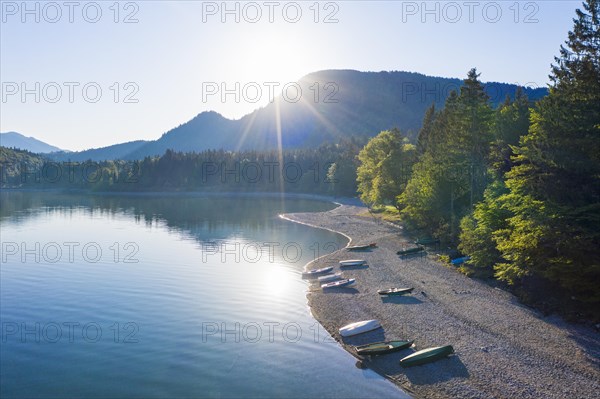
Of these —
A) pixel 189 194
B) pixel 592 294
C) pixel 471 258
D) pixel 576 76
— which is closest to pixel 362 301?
pixel 471 258

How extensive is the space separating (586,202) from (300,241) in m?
45.8

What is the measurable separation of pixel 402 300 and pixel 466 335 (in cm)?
818


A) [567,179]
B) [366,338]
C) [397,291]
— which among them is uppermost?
[567,179]

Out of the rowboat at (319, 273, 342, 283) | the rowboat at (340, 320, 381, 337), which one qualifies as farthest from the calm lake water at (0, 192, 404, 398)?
the rowboat at (319, 273, 342, 283)

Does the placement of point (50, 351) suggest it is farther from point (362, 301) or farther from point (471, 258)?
point (471, 258)

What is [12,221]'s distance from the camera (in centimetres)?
9725

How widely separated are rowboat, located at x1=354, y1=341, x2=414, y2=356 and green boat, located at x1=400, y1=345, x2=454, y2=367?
1.32 metres

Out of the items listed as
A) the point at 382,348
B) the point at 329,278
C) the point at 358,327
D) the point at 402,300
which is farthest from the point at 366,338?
the point at 329,278

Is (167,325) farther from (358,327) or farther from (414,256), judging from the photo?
(414,256)

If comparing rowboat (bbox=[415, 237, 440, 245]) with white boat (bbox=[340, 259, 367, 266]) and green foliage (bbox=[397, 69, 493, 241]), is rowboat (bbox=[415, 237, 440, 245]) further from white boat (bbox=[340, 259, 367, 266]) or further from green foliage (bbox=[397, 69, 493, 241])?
white boat (bbox=[340, 259, 367, 266])

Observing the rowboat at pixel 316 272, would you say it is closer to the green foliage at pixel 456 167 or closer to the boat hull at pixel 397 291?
the boat hull at pixel 397 291

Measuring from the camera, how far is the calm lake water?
23.1 meters

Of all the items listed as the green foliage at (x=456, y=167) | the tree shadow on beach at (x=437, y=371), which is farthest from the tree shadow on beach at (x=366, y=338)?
the green foliage at (x=456, y=167)

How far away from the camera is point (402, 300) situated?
116 feet
